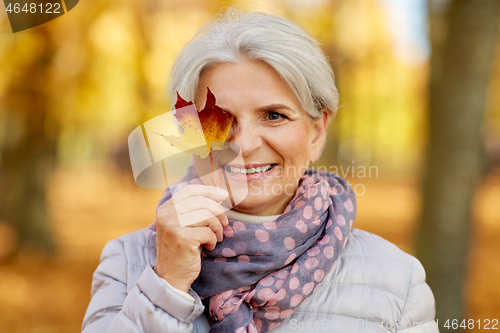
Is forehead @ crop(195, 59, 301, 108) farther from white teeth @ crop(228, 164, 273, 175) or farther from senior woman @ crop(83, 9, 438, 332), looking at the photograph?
white teeth @ crop(228, 164, 273, 175)

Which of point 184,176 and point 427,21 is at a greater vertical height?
point 427,21

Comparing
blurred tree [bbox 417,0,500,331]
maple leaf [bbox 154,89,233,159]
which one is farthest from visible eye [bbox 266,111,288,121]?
blurred tree [bbox 417,0,500,331]

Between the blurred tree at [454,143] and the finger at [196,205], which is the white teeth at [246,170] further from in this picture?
the blurred tree at [454,143]

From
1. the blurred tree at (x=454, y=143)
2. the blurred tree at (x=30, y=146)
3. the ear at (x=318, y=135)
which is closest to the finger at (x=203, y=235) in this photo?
the ear at (x=318, y=135)

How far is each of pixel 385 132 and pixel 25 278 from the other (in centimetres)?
3240

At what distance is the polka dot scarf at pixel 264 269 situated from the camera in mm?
1642

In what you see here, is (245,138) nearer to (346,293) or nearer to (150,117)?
(346,293)

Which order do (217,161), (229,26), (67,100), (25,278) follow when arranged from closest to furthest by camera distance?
1. (217,161)
2. (229,26)
3. (25,278)
4. (67,100)

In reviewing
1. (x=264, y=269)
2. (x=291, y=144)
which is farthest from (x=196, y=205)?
(x=291, y=144)

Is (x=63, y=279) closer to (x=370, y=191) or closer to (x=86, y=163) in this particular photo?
(x=370, y=191)

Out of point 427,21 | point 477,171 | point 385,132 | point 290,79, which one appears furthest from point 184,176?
point 385,132

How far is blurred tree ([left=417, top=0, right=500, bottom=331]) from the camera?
3592mm

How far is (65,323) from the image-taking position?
582 centimetres

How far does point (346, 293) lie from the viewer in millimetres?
1798
